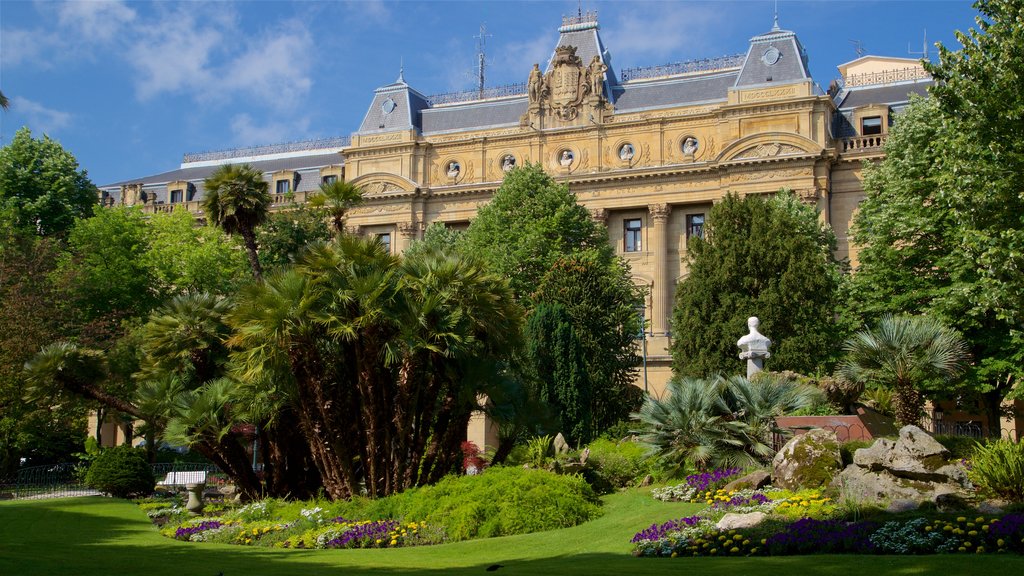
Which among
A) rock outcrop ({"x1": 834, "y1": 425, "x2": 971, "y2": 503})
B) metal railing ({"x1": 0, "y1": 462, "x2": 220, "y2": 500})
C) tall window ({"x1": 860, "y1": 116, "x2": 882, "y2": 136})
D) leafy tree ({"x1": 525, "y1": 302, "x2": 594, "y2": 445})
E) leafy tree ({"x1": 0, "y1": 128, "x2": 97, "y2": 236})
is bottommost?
metal railing ({"x1": 0, "y1": 462, "x2": 220, "y2": 500})

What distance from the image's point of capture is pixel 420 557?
1803 cm

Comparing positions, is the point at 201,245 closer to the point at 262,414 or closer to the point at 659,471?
the point at 262,414

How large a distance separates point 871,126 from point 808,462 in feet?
141

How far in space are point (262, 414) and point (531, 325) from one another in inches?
498

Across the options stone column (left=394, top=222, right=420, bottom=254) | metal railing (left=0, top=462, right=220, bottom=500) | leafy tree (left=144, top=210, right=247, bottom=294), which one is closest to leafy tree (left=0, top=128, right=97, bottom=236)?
leafy tree (left=144, top=210, right=247, bottom=294)

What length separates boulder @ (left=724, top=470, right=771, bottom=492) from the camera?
20906mm

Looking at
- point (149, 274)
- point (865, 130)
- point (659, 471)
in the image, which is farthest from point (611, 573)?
point (865, 130)

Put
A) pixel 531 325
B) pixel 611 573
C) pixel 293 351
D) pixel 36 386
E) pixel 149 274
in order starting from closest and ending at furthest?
pixel 611 573, pixel 293 351, pixel 36 386, pixel 531 325, pixel 149 274

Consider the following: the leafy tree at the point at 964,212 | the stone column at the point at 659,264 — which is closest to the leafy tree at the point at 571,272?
the stone column at the point at 659,264

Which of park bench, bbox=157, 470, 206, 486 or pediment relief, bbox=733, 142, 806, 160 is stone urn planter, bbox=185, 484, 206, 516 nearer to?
park bench, bbox=157, 470, 206, 486

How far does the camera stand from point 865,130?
2317 inches

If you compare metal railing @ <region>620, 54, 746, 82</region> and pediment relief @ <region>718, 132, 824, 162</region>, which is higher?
metal railing @ <region>620, 54, 746, 82</region>

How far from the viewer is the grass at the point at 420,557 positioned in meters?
13.8

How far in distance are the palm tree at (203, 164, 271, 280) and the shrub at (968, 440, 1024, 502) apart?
22983 mm
